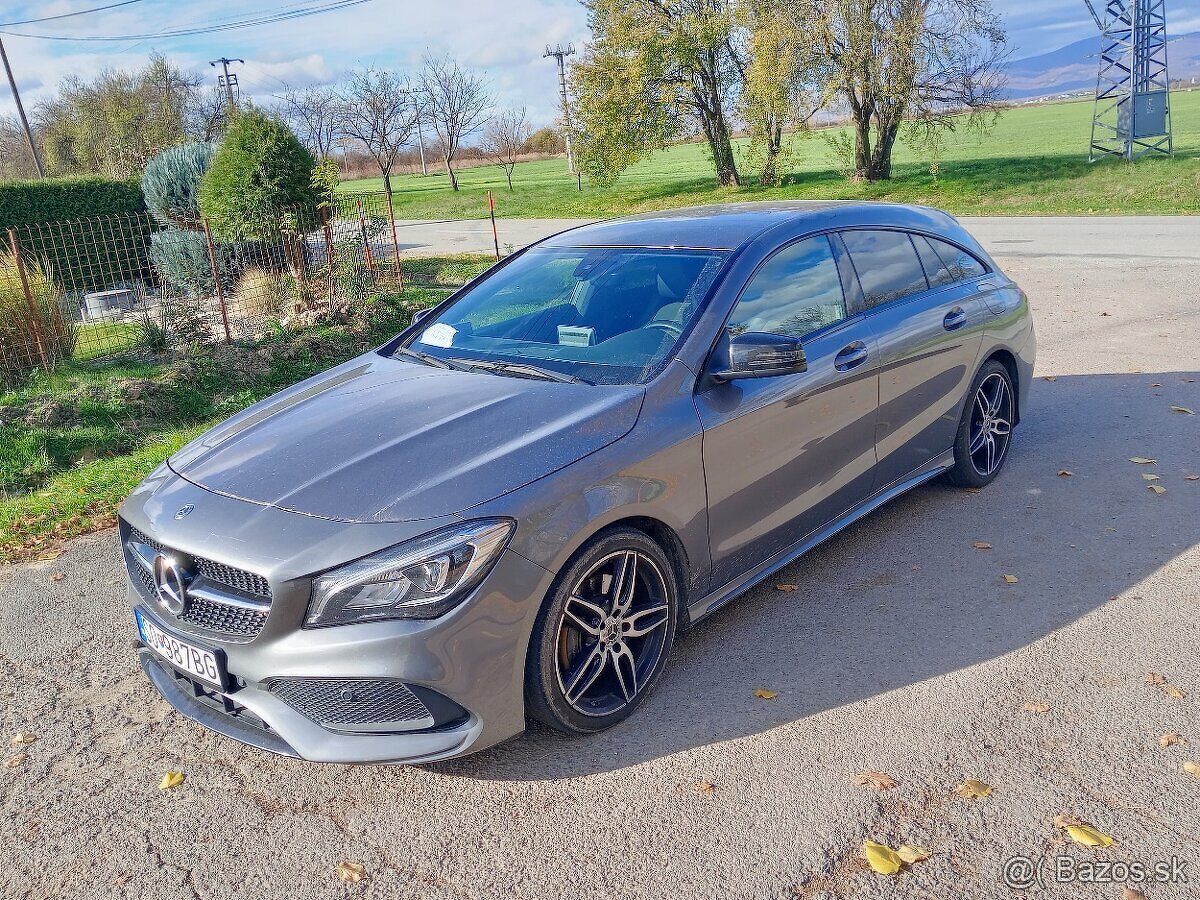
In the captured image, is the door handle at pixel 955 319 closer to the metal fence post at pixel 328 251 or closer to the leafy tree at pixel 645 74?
the metal fence post at pixel 328 251

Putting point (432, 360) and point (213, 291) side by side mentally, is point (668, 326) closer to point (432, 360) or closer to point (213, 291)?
point (432, 360)

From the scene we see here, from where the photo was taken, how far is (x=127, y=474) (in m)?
6.58

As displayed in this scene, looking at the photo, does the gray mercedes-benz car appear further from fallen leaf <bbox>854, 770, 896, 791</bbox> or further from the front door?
fallen leaf <bbox>854, 770, 896, 791</bbox>

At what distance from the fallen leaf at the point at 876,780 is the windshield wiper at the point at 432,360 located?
218 centimetres

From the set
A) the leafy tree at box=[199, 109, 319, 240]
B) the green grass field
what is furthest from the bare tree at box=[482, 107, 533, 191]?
the leafy tree at box=[199, 109, 319, 240]

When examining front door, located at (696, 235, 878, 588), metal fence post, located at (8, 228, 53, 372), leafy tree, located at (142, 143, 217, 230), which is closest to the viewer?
front door, located at (696, 235, 878, 588)

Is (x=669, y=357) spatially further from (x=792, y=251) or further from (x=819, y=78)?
(x=819, y=78)

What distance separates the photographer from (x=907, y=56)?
2319 cm

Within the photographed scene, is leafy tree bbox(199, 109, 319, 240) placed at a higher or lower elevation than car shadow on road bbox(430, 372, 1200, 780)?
higher

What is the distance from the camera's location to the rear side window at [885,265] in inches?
184

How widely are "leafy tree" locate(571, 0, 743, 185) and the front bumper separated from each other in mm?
27761

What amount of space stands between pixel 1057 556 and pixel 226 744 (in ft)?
12.3

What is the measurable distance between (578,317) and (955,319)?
217cm

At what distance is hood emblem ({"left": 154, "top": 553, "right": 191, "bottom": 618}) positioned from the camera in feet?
10.3
